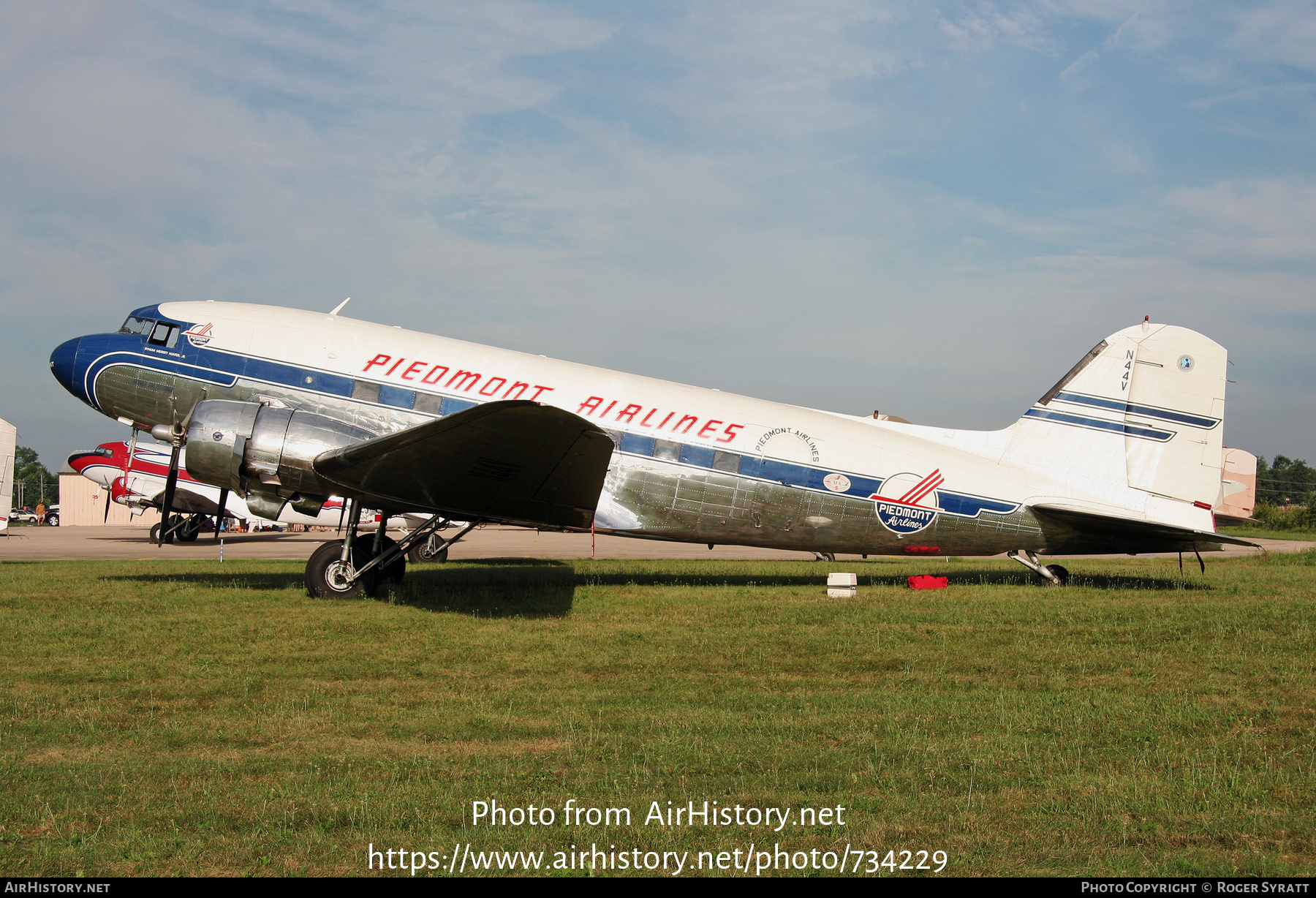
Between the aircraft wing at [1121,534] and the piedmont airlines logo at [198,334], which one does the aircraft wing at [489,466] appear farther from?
the aircraft wing at [1121,534]

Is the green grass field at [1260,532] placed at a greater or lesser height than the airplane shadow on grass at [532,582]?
greater

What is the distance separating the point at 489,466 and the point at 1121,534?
30.7 feet

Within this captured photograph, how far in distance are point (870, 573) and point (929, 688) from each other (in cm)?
957

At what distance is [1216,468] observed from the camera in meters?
12.5

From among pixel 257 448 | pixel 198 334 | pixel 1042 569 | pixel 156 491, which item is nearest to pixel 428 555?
pixel 198 334

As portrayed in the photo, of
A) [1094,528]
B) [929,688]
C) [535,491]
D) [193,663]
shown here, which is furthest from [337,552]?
[1094,528]

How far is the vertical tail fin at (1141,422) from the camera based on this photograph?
12578 mm

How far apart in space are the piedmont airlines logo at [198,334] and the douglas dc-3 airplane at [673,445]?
3 centimetres

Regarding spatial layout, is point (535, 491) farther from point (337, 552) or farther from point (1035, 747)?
point (1035, 747)

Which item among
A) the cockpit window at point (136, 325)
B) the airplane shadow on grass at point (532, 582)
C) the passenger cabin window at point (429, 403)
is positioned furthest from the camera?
the cockpit window at point (136, 325)

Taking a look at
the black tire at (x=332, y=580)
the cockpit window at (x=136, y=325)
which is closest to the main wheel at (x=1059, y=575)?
the black tire at (x=332, y=580)

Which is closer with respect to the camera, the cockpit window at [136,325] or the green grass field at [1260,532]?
the cockpit window at [136,325]

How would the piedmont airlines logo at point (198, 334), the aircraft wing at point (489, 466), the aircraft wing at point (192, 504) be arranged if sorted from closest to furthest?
the aircraft wing at point (489, 466) → the piedmont airlines logo at point (198, 334) → the aircraft wing at point (192, 504)
